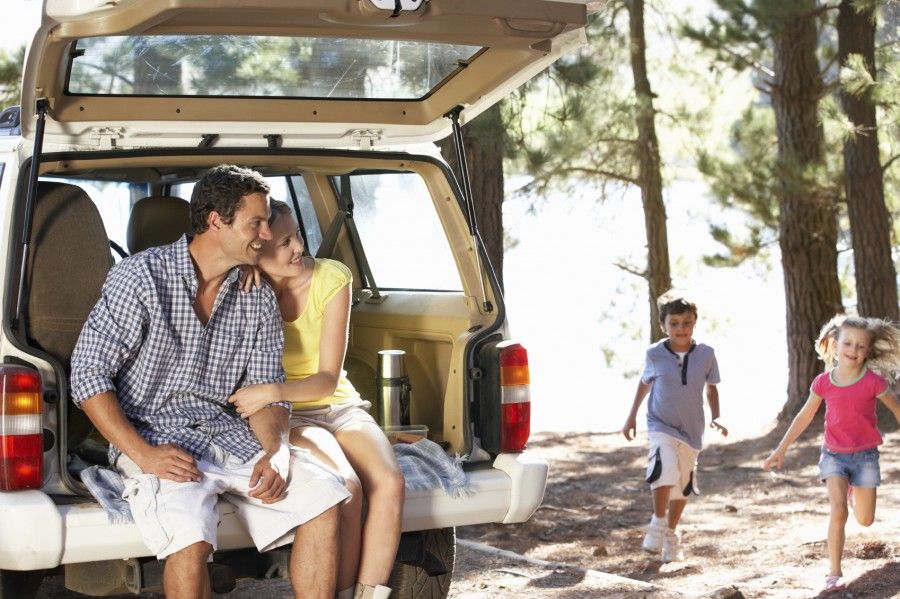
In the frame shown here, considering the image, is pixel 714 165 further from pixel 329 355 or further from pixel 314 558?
pixel 314 558

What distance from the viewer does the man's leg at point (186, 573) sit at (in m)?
3.67

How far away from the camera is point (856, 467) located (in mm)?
5715

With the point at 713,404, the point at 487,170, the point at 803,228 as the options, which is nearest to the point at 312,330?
the point at 713,404

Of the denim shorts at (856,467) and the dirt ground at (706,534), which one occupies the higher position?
the denim shorts at (856,467)

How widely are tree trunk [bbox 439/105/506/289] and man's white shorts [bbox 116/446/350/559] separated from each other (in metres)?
4.13

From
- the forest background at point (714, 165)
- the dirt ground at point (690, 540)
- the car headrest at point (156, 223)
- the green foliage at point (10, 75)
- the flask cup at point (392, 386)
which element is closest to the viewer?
the flask cup at point (392, 386)

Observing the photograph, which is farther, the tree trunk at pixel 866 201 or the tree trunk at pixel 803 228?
the tree trunk at pixel 803 228

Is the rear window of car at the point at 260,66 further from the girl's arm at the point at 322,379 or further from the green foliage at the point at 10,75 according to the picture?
the green foliage at the point at 10,75

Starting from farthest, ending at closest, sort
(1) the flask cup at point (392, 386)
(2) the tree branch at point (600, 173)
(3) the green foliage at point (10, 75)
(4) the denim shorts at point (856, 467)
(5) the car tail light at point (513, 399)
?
(2) the tree branch at point (600, 173)
(3) the green foliage at point (10, 75)
(4) the denim shorts at point (856, 467)
(1) the flask cup at point (392, 386)
(5) the car tail light at point (513, 399)

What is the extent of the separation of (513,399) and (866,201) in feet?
23.6

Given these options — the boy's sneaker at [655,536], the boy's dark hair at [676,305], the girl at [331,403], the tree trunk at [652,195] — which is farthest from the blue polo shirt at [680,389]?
the tree trunk at [652,195]

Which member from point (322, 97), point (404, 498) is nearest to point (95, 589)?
point (404, 498)

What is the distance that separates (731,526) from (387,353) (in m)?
3.41

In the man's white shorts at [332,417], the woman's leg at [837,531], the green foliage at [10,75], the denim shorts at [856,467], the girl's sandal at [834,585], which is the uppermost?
the green foliage at [10,75]
